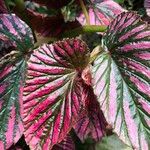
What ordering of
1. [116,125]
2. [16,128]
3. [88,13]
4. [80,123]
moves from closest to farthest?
[116,125], [16,128], [80,123], [88,13]

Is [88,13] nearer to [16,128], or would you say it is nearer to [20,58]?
[20,58]

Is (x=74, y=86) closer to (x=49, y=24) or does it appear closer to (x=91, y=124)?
(x=91, y=124)

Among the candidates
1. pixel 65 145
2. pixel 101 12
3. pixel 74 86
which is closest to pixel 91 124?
pixel 65 145

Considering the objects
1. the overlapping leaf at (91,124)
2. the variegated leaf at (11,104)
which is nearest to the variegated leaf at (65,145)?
the overlapping leaf at (91,124)

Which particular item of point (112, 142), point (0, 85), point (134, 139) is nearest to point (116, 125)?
point (134, 139)

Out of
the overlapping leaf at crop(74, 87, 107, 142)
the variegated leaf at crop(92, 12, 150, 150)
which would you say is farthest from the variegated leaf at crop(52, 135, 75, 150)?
the variegated leaf at crop(92, 12, 150, 150)

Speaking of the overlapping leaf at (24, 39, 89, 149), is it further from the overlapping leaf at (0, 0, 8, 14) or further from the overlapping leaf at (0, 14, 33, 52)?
the overlapping leaf at (0, 0, 8, 14)

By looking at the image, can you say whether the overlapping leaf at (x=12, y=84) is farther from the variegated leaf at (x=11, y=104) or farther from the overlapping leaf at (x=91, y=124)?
the overlapping leaf at (x=91, y=124)
